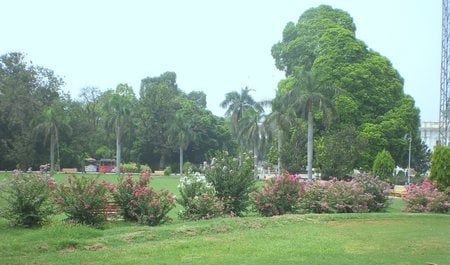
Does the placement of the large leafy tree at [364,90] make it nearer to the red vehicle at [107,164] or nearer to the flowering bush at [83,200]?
the flowering bush at [83,200]

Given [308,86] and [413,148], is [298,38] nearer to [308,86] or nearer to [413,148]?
[308,86]

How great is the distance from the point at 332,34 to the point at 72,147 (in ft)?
143

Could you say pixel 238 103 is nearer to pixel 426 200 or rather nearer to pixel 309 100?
pixel 309 100

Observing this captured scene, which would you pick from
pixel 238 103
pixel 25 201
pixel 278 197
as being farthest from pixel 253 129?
pixel 25 201

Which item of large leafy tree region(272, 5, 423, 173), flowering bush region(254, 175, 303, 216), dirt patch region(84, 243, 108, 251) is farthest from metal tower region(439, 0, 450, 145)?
dirt patch region(84, 243, 108, 251)

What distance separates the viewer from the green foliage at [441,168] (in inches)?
926

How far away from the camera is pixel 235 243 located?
1120cm

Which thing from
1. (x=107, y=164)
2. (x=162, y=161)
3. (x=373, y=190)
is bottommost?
(x=373, y=190)

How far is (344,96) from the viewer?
139 ft

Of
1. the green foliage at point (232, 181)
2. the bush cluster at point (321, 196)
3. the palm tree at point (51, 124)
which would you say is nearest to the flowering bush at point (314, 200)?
the bush cluster at point (321, 196)

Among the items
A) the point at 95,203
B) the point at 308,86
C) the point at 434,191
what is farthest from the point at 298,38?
the point at 95,203

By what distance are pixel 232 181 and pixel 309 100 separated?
19.7 meters

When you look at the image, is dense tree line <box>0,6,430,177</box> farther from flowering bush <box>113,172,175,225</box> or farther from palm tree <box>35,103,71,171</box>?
flowering bush <box>113,172,175,225</box>

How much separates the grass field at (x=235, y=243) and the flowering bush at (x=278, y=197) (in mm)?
2129
